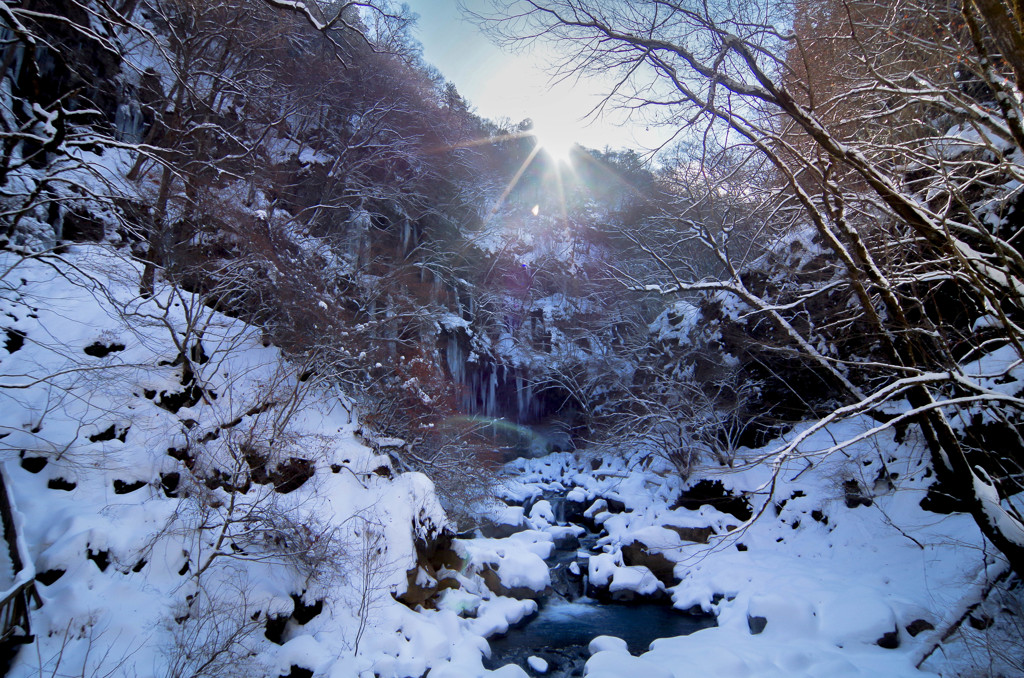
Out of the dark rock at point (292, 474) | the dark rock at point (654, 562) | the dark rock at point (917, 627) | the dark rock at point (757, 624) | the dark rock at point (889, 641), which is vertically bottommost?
the dark rock at point (654, 562)

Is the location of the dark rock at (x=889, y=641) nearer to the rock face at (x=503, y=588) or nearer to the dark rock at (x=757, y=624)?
the dark rock at (x=757, y=624)

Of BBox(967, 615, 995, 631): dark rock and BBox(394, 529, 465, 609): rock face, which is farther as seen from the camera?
BBox(394, 529, 465, 609): rock face

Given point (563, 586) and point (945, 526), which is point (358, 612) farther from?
point (945, 526)

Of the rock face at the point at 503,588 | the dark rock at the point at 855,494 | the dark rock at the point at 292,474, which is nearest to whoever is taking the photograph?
the dark rock at the point at 292,474

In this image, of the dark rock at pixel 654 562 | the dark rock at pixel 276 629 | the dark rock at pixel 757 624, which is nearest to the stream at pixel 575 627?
the dark rock at pixel 654 562

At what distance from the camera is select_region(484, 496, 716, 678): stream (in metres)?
8.17

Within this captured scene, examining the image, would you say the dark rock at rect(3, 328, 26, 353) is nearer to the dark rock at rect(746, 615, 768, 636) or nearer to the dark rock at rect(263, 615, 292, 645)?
the dark rock at rect(263, 615, 292, 645)

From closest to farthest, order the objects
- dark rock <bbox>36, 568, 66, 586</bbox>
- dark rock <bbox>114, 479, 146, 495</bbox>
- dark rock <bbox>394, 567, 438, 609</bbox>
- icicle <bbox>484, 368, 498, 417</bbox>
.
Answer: dark rock <bbox>36, 568, 66, 586</bbox> < dark rock <bbox>114, 479, 146, 495</bbox> < dark rock <bbox>394, 567, 438, 609</bbox> < icicle <bbox>484, 368, 498, 417</bbox>

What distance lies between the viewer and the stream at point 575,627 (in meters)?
8.17

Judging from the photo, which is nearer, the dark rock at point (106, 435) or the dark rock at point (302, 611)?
the dark rock at point (106, 435)

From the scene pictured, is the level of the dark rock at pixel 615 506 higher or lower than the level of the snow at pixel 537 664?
higher

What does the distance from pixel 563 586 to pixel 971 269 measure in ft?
35.7

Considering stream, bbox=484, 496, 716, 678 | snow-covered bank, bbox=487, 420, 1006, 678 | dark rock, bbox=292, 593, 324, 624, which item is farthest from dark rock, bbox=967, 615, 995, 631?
dark rock, bbox=292, 593, 324, 624

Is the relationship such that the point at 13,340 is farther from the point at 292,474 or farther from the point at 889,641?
the point at 889,641
